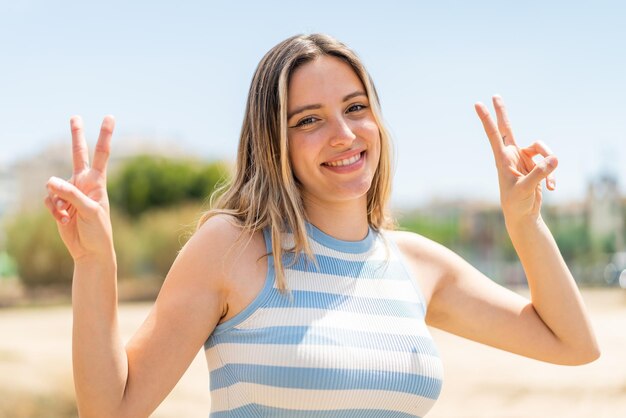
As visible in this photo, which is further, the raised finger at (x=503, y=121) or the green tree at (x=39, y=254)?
the green tree at (x=39, y=254)

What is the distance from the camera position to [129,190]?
37750 mm

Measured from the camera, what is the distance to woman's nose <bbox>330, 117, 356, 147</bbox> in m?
→ 2.28

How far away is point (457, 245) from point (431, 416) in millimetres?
29440

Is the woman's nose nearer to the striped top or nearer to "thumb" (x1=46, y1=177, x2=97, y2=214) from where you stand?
the striped top

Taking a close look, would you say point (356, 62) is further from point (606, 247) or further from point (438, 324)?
point (606, 247)

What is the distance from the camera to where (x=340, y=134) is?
2.28 metres

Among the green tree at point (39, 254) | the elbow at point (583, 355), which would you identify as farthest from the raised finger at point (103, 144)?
the green tree at point (39, 254)

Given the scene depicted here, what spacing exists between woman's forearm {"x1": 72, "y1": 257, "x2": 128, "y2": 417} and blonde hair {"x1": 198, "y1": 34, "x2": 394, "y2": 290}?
1.38 ft

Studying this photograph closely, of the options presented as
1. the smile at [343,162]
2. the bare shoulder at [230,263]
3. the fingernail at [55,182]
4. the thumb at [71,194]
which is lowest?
the bare shoulder at [230,263]

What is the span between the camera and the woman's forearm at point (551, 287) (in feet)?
8.40

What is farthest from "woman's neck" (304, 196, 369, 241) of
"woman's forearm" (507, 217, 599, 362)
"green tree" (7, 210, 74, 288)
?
"green tree" (7, 210, 74, 288)

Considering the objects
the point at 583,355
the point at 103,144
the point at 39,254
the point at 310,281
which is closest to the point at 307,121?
the point at 310,281

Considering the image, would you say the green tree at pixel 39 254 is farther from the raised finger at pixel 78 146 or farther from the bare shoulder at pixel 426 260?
the raised finger at pixel 78 146

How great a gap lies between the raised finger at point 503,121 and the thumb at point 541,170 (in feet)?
0.60
